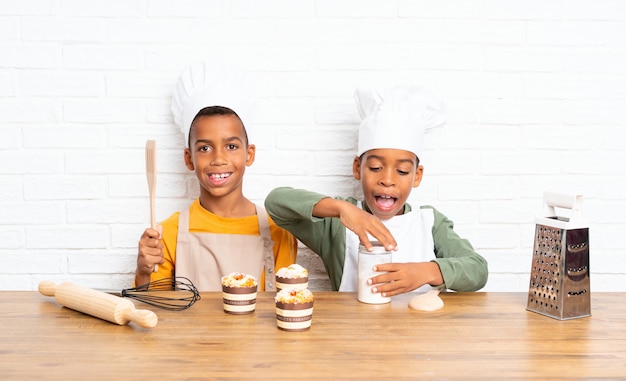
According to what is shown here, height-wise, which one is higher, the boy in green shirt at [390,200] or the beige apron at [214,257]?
the boy in green shirt at [390,200]

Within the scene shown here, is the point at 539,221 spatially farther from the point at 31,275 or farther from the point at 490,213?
the point at 31,275

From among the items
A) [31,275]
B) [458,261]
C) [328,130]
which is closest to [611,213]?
[458,261]

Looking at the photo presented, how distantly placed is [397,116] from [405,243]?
1.31ft

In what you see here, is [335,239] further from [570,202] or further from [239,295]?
[570,202]

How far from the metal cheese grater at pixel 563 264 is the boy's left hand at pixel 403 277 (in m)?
0.27

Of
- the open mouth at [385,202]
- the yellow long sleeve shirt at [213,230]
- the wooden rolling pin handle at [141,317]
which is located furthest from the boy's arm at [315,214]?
the wooden rolling pin handle at [141,317]

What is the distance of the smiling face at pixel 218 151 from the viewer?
2045mm

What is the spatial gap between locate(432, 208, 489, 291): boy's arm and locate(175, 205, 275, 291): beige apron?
55 cm

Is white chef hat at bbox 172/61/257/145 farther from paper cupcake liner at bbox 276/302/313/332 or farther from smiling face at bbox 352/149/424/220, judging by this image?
paper cupcake liner at bbox 276/302/313/332

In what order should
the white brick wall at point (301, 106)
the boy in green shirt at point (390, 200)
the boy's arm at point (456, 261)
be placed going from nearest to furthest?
the boy's arm at point (456, 261) → the boy in green shirt at point (390, 200) → the white brick wall at point (301, 106)

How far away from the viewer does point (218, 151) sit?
2053 mm

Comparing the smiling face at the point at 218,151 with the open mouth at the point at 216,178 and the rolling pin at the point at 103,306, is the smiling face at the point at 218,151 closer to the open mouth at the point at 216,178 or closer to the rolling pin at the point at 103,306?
the open mouth at the point at 216,178

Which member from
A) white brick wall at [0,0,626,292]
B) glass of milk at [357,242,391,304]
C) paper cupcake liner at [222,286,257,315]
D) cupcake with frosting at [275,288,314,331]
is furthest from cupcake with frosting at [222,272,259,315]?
white brick wall at [0,0,626,292]

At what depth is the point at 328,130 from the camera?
7.55 ft
